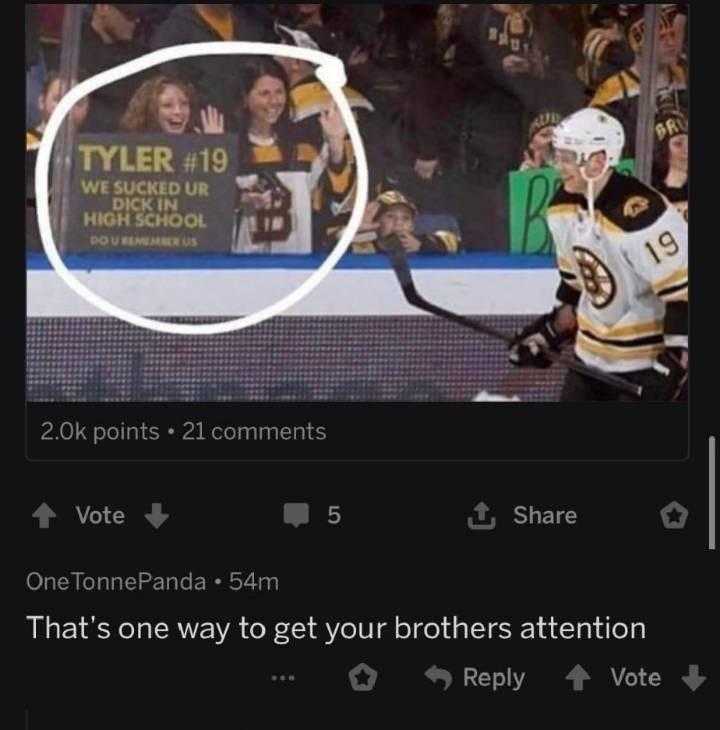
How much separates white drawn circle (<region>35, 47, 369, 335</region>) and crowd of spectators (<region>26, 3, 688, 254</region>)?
17 millimetres

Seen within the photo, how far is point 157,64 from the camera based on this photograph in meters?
4.41

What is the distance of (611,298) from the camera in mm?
4504

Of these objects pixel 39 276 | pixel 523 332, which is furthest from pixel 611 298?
A: pixel 39 276

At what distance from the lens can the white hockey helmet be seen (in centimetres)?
446

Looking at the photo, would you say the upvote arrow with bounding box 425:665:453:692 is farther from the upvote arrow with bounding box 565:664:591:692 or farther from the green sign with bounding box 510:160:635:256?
the green sign with bounding box 510:160:635:256

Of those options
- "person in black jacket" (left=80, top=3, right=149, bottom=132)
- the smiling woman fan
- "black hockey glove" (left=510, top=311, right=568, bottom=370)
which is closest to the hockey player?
"black hockey glove" (left=510, top=311, right=568, bottom=370)

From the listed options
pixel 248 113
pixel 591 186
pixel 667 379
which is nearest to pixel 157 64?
pixel 248 113

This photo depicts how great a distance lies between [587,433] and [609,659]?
45cm

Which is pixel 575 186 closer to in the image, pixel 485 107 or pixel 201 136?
pixel 485 107

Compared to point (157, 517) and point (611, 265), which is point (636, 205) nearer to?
point (611, 265)

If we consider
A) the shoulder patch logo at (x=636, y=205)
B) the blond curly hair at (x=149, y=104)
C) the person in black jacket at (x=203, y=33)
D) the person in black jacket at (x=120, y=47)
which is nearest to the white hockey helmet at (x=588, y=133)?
the shoulder patch logo at (x=636, y=205)

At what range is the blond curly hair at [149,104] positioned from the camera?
4414mm

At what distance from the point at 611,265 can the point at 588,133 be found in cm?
27

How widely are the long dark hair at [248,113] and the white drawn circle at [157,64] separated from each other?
24mm
